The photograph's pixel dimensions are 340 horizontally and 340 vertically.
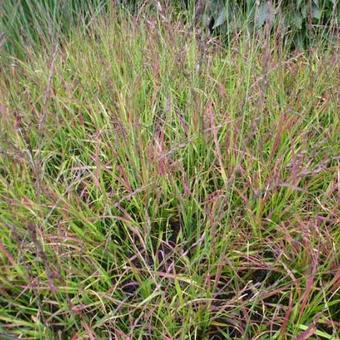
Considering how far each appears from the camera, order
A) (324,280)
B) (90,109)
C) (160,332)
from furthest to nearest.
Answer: (90,109), (324,280), (160,332)

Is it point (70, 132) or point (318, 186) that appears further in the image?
point (70, 132)

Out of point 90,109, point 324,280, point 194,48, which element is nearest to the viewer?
point 324,280

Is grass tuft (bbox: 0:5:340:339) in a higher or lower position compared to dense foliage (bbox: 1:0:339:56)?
lower

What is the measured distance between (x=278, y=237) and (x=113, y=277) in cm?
55

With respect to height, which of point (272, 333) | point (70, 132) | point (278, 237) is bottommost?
point (272, 333)

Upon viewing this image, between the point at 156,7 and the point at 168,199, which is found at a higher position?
the point at 156,7

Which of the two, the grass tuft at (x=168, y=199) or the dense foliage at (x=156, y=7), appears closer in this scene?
the grass tuft at (x=168, y=199)

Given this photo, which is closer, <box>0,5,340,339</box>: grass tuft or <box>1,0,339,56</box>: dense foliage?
<box>0,5,340,339</box>: grass tuft

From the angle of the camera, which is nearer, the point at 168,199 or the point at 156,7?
the point at 168,199

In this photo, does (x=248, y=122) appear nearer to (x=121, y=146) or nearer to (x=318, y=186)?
(x=318, y=186)

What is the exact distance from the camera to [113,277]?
1561 mm

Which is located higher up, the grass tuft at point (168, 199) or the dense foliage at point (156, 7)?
the dense foliage at point (156, 7)

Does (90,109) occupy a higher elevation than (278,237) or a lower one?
higher

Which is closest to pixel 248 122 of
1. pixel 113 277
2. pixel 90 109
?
pixel 90 109
